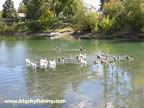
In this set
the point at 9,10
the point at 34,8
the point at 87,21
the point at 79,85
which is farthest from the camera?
the point at 9,10

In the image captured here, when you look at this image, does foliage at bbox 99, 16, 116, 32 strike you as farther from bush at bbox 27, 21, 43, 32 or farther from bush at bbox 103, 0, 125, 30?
bush at bbox 27, 21, 43, 32

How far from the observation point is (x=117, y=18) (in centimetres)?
5666

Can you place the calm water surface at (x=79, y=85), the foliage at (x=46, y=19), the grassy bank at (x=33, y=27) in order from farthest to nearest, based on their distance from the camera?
the foliage at (x=46, y=19), the grassy bank at (x=33, y=27), the calm water surface at (x=79, y=85)

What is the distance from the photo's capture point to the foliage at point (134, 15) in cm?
4600

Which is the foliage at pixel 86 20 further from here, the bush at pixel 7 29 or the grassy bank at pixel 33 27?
the bush at pixel 7 29

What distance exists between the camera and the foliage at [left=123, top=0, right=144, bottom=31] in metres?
46.0

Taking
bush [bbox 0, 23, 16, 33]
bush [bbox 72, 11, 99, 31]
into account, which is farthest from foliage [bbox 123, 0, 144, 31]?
bush [bbox 0, 23, 16, 33]

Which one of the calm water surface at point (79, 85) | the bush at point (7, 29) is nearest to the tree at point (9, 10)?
the bush at point (7, 29)

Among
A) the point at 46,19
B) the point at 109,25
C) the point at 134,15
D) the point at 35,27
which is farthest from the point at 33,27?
the point at 134,15

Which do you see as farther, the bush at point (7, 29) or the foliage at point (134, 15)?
the bush at point (7, 29)

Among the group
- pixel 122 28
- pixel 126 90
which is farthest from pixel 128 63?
pixel 122 28

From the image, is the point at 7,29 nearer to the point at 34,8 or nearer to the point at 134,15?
the point at 34,8

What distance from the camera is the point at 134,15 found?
47438 mm

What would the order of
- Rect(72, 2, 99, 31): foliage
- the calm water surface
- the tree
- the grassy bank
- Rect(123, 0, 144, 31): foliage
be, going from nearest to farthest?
the calm water surface, Rect(123, 0, 144, 31): foliage, Rect(72, 2, 99, 31): foliage, the grassy bank, the tree
